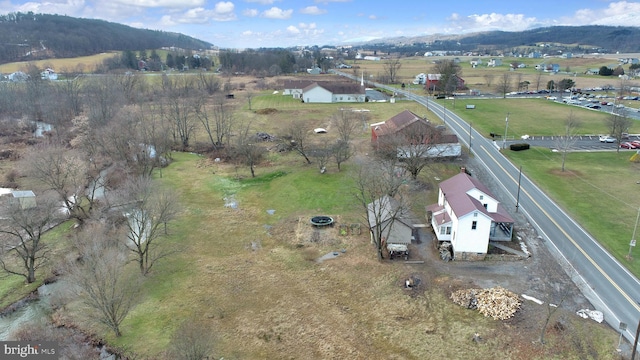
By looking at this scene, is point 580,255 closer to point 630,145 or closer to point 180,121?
point 630,145

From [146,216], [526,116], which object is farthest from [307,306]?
[526,116]

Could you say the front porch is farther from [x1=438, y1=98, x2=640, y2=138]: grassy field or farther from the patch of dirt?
[x1=438, y1=98, x2=640, y2=138]: grassy field

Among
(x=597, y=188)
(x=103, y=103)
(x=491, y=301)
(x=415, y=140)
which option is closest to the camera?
(x=491, y=301)

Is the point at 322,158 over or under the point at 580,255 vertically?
over

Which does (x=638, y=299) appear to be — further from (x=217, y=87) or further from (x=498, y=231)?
(x=217, y=87)

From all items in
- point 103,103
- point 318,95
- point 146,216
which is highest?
point 103,103

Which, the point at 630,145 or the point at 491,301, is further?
the point at 630,145

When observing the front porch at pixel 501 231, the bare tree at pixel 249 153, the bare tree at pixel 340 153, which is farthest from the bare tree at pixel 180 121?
the front porch at pixel 501 231
